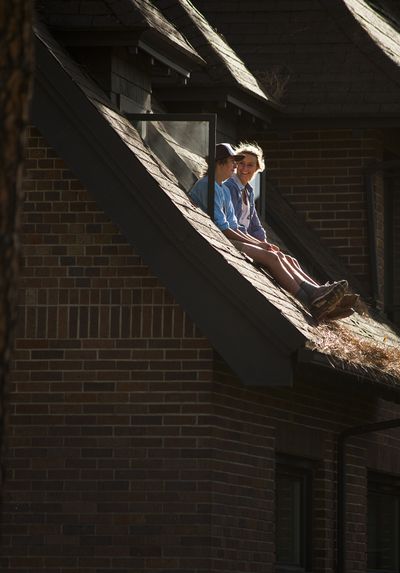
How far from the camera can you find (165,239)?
39.4 feet

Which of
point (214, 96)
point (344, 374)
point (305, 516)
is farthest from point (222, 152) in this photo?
point (305, 516)

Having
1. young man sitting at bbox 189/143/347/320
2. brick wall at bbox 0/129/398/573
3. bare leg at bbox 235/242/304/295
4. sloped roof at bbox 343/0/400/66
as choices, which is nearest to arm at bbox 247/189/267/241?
young man sitting at bbox 189/143/347/320

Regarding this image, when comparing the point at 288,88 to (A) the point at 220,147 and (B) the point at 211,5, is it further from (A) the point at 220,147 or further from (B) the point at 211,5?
(A) the point at 220,147

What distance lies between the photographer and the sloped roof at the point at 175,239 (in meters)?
11.8

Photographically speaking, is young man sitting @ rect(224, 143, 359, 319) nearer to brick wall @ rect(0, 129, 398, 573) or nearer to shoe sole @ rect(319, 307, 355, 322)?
shoe sole @ rect(319, 307, 355, 322)

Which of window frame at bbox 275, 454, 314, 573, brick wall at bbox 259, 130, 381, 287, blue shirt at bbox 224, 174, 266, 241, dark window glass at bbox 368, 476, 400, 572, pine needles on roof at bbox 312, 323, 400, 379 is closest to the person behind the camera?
pine needles on roof at bbox 312, 323, 400, 379

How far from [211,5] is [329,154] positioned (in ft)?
6.67

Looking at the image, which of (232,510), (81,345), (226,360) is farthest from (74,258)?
(232,510)

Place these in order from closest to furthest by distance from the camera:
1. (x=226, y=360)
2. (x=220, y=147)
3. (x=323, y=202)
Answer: (x=226, y=360) → (x=220, y=147) → (x=323, y=202)

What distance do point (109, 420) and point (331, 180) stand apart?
574 centimetres

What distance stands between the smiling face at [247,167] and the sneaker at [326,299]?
128 cm

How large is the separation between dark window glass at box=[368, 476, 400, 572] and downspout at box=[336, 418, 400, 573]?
1146mm

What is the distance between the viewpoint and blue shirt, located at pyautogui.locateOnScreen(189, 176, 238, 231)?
13.1m

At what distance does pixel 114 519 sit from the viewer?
1191 cm
